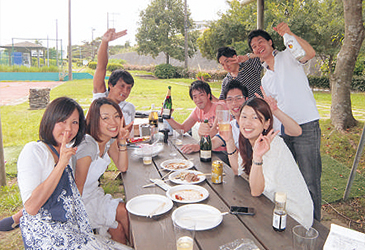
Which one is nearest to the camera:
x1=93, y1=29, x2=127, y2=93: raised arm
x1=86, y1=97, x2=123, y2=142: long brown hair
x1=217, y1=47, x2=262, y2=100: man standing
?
x1=86, y1=97, x2=123, y2=142: long brown hair

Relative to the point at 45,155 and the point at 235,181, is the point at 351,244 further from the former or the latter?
the point at 45,155

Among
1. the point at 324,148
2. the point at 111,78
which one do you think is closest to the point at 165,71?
the point at 324,148

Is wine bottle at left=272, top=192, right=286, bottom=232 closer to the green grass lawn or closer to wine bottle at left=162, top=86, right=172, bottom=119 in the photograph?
wine bottle at left=162, top=86, right=172, bottom=119

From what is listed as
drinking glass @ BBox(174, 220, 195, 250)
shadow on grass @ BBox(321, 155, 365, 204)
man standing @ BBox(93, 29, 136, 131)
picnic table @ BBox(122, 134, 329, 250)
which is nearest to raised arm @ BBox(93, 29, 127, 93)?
man standing @ BBox(93, 29, 136, 131)

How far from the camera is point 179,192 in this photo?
1809 mm

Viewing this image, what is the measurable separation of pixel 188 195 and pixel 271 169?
52 cm

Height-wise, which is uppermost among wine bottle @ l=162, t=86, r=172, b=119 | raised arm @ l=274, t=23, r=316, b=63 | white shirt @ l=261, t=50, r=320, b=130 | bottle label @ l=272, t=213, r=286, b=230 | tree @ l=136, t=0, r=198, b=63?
tree @ l=136, t=0, r=198, b=63

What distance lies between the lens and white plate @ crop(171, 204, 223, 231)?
1388 mm

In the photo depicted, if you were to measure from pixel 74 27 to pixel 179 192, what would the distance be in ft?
61.3

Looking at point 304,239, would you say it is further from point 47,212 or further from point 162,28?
point 162,28

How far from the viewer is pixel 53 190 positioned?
149 centimetres

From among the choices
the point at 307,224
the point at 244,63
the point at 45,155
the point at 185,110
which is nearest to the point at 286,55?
the point at 244,63

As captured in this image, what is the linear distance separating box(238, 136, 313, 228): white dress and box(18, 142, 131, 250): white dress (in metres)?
1.08

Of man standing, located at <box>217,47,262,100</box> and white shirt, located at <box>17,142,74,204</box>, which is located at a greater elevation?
man standing, located at <box>217,47,262,100</box>
